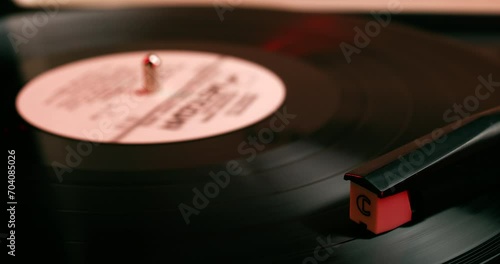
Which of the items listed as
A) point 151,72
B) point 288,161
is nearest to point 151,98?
point 151,72

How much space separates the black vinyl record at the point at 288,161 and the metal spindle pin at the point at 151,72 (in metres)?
0.18

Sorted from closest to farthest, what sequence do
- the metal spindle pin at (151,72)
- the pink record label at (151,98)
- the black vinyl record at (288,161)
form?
the black vinyl record at (288,161) → the pink record label at (151,98) → the metal spindle pin at (151,72)

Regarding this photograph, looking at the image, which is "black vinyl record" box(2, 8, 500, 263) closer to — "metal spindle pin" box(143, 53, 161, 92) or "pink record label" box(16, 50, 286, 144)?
"pink record label" box(16, 50, 286, 144)

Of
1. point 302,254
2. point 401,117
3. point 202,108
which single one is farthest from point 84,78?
point 302,254

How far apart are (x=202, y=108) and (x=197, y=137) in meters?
0.11

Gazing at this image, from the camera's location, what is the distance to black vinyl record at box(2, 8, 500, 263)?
0.52m

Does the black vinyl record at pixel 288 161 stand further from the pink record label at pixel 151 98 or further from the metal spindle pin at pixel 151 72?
the metal spindle pin at pixel 151 72

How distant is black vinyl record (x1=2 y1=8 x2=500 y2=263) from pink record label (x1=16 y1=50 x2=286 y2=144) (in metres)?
0.03

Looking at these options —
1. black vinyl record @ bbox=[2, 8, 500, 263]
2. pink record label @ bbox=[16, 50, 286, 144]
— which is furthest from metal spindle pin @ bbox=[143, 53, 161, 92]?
black vinyl record @ bbox=[2, 8, 500, 263]

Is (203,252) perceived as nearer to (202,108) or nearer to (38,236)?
(38,236)

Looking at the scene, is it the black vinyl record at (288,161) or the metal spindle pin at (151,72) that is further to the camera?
the metal spindle pin at (151,72)

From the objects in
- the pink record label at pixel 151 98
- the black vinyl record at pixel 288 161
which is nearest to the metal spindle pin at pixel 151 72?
the pink record label at pixel 151 98

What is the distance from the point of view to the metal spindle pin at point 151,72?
2.96ft

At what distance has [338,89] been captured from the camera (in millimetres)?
882
